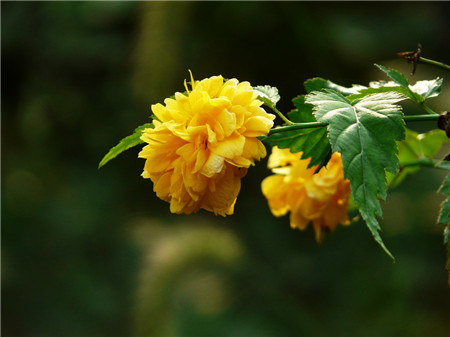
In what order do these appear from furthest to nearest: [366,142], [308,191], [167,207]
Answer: [167,207], [308,191], [366,142]

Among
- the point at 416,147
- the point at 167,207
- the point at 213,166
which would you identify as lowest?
the point at 167,207

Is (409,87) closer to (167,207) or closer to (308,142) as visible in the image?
(308,142)

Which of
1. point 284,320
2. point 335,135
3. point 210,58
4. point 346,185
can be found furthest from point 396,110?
point 210,58

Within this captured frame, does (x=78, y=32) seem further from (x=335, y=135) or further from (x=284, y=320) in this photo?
(x=335, y=135)

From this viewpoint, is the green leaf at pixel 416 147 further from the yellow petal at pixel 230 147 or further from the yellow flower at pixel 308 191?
the yellow petal at pixel 230 147

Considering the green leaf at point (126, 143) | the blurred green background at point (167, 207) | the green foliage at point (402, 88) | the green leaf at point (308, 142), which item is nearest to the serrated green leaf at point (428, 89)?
the green foliage at point (402, 88)

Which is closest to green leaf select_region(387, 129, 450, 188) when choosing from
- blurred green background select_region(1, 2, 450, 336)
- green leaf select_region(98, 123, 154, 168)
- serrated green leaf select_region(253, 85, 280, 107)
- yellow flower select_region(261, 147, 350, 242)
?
yellow flower select_region(261, 147, 350, 242)

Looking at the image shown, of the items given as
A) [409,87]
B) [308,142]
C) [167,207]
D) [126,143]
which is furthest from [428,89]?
[167,207]
